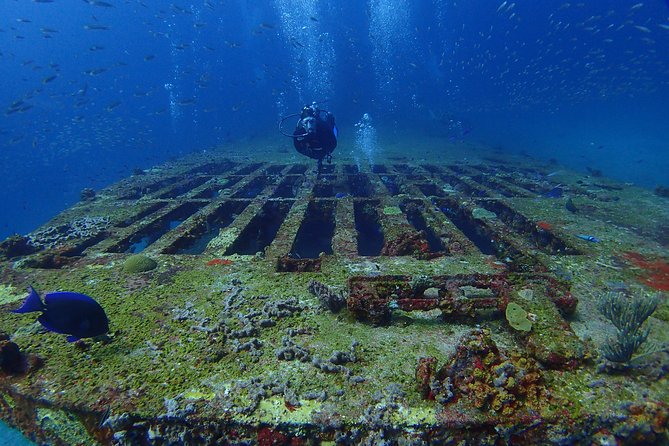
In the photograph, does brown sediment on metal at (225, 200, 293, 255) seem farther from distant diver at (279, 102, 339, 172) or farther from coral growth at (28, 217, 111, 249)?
coral growth at (28, 217, 111, 249)

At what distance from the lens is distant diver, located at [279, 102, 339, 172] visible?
8.49 meters

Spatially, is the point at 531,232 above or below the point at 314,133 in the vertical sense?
below

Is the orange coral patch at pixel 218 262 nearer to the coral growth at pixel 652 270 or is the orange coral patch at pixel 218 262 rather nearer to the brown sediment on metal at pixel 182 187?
the brown sediment on metal at pixel 182 187

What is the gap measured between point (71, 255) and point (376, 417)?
5.78 meters

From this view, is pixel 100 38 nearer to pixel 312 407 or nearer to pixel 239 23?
pixel 239 23

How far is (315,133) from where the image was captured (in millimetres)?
8523

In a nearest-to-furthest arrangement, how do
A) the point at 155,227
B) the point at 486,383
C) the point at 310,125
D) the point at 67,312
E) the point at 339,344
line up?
the point at 486,383, the point at 67,312, the point at 339,344, the point at 155,227, the point at 310,125

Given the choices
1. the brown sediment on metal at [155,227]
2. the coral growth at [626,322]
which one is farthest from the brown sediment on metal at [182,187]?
the coral growth at [626,322]

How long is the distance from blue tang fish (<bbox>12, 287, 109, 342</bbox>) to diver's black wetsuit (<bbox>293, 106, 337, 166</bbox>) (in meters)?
6.64

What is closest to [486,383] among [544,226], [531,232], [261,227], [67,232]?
[544,226]

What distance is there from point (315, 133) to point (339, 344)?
6.63 meters

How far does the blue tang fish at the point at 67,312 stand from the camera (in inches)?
101

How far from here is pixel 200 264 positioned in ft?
15.7

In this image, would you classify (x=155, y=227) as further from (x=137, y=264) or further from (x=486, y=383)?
(x=486, y=383)
